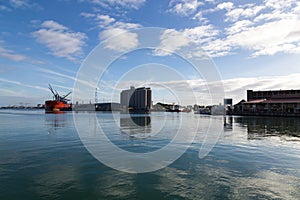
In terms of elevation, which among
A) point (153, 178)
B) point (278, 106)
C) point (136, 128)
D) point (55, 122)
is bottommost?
point (153, 178)

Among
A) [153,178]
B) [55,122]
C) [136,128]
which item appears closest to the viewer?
[153,178]

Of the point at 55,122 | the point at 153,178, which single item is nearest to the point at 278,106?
the point at 55,122

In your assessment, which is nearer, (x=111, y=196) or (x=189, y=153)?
(x=111, y=196)

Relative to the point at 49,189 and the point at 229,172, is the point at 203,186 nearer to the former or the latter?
the point at 229,172

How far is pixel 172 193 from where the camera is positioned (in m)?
7.36

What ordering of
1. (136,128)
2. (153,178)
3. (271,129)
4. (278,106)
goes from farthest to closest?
1. (278,106)
2. (271,129)
3. (136,128)
4. (153,178)

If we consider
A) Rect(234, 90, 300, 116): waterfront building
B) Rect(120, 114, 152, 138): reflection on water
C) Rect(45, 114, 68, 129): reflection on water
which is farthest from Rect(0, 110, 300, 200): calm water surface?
Rect(234, 90, 300, 116): waterfront building

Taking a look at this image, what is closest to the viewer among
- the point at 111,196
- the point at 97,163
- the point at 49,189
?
the point at 111,196

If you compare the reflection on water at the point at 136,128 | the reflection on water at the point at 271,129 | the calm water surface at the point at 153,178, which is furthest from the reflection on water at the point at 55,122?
the reflection on water at the point at 271,129

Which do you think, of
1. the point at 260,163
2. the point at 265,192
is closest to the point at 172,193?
the point at 265,192

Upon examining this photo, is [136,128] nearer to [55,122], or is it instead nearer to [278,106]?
[55,122]

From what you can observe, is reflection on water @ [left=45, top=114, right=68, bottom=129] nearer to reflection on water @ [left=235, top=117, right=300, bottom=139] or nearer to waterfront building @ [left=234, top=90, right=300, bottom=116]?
reflection on water @ [left=235, top=117, right=300, bottom=139]

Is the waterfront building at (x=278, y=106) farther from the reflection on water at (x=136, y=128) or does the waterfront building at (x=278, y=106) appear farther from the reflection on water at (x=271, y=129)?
the reflection on water at (x=136, y=128)

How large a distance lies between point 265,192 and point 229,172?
91.0 inches
